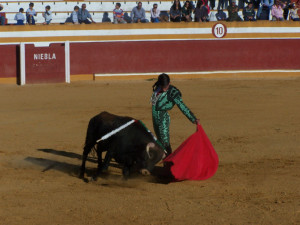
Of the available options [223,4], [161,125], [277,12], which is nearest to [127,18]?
[223,4]

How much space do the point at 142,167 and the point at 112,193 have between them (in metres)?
0.38

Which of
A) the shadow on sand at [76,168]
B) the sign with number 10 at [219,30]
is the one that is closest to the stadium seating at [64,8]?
the sign with number 10 at [219,30]

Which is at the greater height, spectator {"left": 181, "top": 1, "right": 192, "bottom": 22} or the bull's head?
spectator {"left": 181, "top": 1, "right": 192, "bottom": 22}

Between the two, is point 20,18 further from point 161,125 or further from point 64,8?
point 161,125

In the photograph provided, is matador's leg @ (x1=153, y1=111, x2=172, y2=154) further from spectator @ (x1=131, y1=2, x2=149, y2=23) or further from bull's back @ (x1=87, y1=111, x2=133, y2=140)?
spectator @ (x1=131, y1=2, x2=149, y2=23)

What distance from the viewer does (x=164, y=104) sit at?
655cm

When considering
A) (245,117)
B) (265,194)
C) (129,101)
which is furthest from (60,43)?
(265,194)

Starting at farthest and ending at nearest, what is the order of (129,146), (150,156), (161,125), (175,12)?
1. (175,12)
2. (161,125)
3. (129,146)
4. (150,156)

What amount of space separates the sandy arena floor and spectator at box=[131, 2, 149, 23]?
3180mm

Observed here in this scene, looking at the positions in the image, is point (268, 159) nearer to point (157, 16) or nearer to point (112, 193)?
point (112, 193)

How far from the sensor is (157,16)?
1642cm

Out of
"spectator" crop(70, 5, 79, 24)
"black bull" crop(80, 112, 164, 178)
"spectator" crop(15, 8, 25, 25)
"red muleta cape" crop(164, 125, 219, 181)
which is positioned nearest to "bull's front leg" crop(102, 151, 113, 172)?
"black bull" crop(80, 112, 164, 178)

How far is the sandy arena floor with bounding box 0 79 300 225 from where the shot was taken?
5.36 meters

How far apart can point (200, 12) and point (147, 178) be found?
33.9ft
